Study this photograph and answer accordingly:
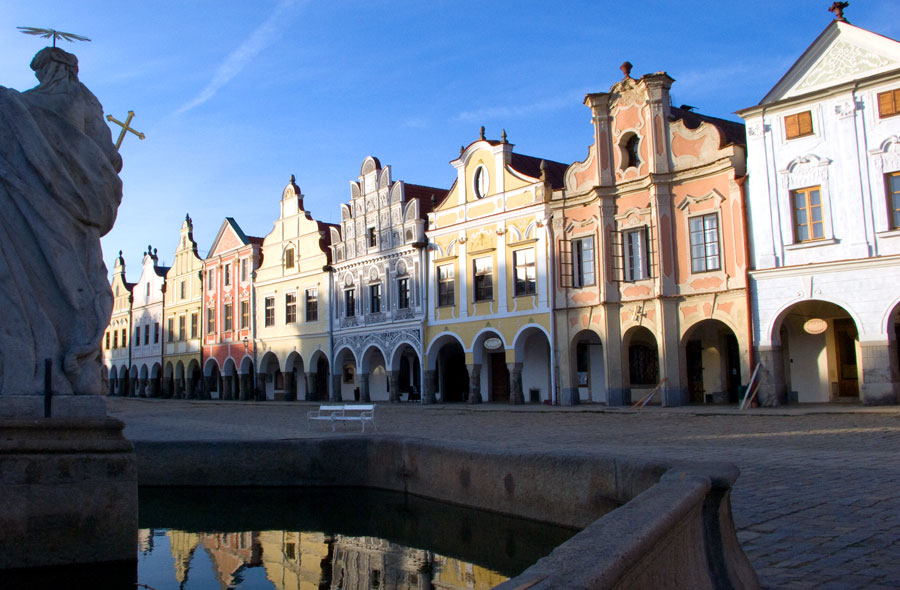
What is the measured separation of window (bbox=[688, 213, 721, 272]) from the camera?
2391 centimetres

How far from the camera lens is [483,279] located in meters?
31.2

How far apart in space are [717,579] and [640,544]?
1.37m

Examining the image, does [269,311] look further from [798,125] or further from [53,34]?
[53,34]

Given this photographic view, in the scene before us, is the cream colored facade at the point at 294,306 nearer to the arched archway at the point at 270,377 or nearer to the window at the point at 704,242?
the arched archway at the point at 270,377

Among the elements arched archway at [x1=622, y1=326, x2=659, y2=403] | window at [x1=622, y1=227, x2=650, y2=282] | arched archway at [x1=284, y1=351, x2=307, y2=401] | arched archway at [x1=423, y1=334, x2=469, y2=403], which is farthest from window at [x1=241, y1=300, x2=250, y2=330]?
window at [x1=622, y1=227, x2=650, y2=282]

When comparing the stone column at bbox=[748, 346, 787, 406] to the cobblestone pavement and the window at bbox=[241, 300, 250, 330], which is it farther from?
the window at bbox=[241, 300, 250, 330]

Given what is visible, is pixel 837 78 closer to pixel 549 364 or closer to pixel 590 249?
pixel 590 249

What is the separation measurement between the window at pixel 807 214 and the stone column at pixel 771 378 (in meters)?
3.23

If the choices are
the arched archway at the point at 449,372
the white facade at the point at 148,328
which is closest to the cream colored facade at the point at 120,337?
the white facade at the point at 148,328

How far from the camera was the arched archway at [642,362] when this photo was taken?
1067 inches

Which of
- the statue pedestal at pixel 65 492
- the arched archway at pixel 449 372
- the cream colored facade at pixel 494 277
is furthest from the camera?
the arched archway at pixel 449 372

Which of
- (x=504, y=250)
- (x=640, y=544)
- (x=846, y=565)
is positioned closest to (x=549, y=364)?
(x=504, y=250)

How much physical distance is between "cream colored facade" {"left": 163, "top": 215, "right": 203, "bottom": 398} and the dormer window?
33.8 metres

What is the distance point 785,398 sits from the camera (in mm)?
22344
